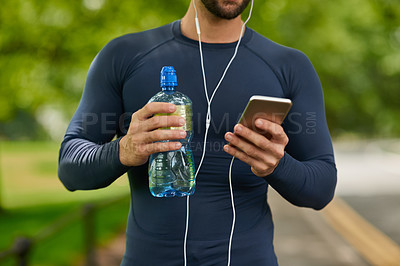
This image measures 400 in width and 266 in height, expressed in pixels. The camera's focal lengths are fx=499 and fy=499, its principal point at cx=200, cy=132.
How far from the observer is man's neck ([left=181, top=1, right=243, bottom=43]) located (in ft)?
7.18

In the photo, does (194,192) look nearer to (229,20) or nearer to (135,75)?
(135,75)

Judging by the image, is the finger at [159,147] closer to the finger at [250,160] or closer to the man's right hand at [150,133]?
the man's right hand at [150,133]

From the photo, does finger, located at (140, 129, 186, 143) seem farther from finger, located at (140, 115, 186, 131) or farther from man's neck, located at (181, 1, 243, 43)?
man's neck, located at (181, 1, 243, 43)

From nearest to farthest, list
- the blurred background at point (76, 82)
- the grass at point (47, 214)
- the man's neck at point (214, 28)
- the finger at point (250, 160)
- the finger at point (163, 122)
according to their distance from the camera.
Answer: the finger at point (163, 122)
the finger at point (250, 160)
the man's neck at point (214, 28)
the blurred background at point (76, 82)
the grass at point (47, 214)

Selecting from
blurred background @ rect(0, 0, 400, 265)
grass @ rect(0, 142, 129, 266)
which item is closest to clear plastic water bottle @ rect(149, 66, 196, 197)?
blurred background @ rect(0, 0, 400, 265)

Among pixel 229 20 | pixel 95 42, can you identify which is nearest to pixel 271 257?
pixel 229 20

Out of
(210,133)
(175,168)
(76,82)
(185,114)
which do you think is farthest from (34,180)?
(185,114)

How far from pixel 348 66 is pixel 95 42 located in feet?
70.8

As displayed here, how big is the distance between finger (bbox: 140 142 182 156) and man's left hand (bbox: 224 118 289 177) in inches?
7.1

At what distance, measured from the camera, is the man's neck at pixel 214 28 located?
219cm

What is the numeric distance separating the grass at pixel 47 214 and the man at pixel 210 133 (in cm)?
447

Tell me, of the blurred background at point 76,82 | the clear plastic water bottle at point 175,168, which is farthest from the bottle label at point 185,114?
the blurred background at point 76,82

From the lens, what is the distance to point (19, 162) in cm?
3209

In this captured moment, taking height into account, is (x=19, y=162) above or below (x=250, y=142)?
below
